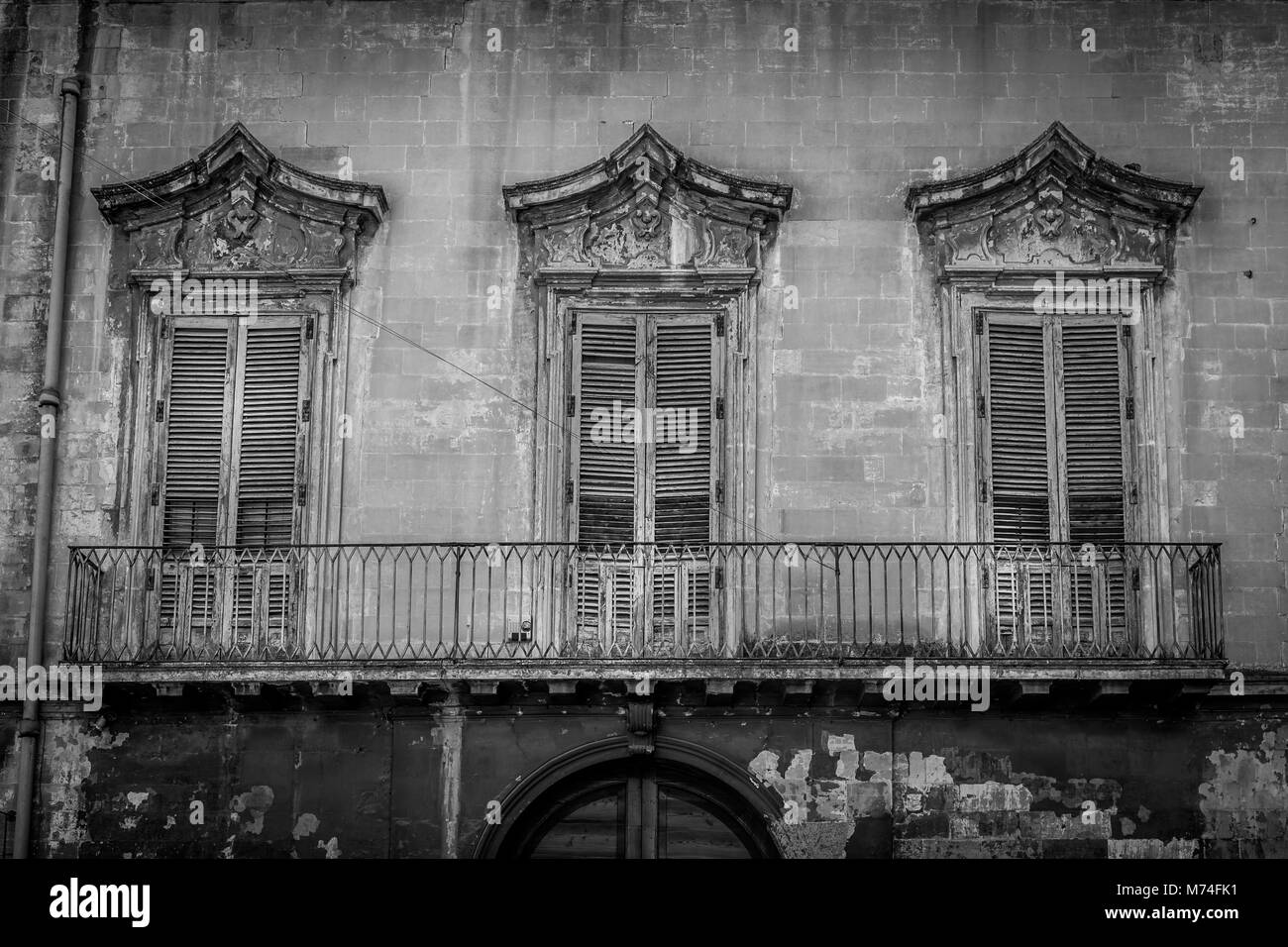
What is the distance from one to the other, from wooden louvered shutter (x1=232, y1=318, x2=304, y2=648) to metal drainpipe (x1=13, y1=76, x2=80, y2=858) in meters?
1.54

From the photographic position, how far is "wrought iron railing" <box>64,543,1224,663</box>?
17734 millimetres

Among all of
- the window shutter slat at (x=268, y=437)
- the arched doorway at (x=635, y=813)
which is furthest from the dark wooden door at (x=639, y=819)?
the window shutter slat at (x=268, y=437)

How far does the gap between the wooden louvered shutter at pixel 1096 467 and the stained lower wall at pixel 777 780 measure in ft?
3.31

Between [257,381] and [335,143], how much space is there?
2.20 meters

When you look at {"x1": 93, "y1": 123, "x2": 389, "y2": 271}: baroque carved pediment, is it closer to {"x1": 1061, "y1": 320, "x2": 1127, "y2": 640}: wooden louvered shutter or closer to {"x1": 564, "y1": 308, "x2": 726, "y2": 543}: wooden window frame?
{"x1": 564, "y1": 308, "x2": 726, "y2": 543}: wooden window frame

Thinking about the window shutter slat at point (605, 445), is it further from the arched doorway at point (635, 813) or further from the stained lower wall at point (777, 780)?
the arched doorway at point (635, 813)

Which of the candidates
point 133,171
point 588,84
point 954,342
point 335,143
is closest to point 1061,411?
point 954,342

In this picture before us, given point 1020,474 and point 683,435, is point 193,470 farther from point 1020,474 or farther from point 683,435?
point 1020,474

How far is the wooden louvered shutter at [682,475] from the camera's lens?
17.9 m

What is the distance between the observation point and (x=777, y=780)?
17.4 m

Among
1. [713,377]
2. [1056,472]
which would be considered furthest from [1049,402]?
[713,377]

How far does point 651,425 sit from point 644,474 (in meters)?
0.43

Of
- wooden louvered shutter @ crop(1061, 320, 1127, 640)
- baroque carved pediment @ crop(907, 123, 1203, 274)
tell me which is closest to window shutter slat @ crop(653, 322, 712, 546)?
baroque carved pediment @ crop(907, 123, 1203, 274)

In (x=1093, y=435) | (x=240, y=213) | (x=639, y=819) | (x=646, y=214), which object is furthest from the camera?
(x=240, y=213)
